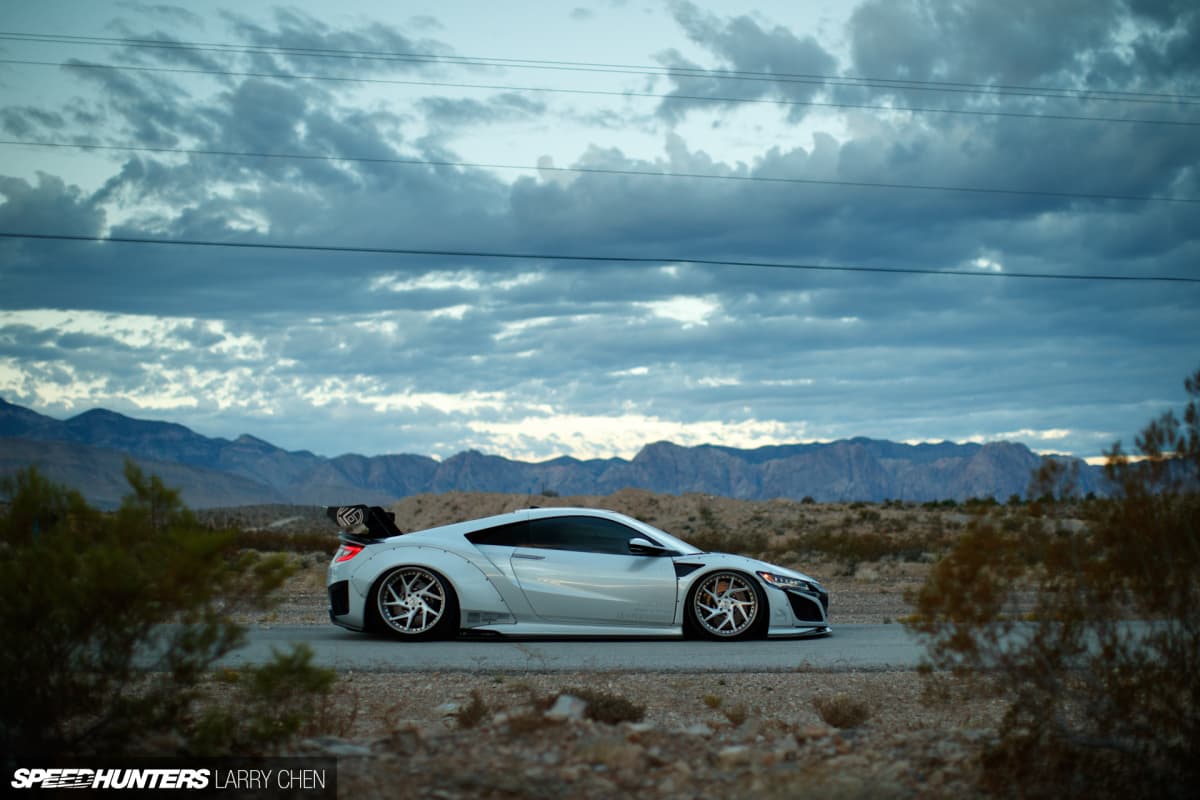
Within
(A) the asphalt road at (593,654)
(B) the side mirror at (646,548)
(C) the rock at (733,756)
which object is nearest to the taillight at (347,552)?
(A) the asphalt road at (593,654)

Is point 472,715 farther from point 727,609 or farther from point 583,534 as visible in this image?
point 727,609

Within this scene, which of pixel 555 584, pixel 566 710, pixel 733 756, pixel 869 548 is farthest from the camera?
pixel 869 548

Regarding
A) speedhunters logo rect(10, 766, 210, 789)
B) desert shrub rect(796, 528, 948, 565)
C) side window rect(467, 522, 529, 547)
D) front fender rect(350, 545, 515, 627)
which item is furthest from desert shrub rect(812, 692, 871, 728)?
desert shrub rect(796, 528, 948, 565)

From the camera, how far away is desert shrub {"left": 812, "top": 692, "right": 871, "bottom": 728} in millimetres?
8195

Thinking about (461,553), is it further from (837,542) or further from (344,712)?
(837,542)

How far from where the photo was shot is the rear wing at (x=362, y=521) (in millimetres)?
12773

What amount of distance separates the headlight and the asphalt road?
0.59 m

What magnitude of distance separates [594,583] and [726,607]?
4.83ft

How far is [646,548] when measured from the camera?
1238cm

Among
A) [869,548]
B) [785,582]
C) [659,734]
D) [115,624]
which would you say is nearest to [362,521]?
[785,582]

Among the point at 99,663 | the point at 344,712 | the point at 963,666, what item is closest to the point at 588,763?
the point at 963,666

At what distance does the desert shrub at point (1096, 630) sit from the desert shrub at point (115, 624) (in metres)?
3.51

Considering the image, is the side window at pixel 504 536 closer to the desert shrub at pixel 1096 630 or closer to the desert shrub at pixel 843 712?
the desert shrub at pixel 843 712

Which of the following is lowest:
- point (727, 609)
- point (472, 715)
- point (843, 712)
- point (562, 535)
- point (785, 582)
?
point (843, 712)
